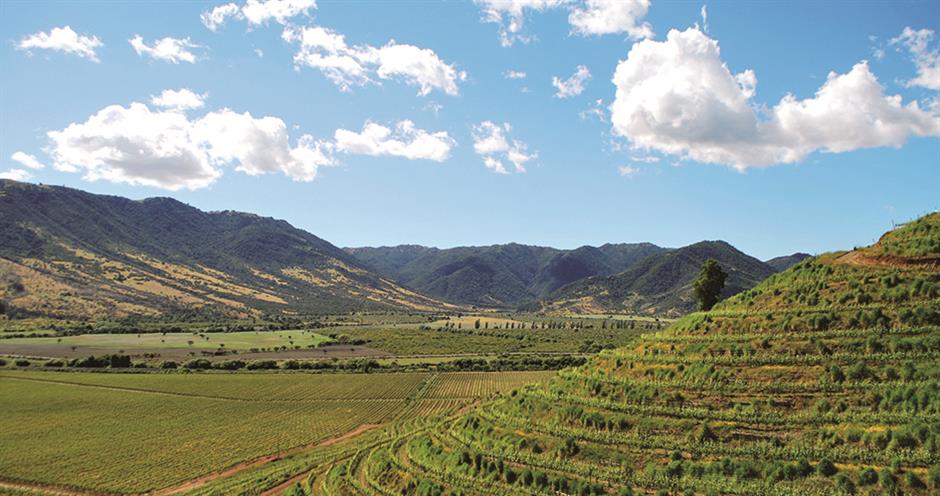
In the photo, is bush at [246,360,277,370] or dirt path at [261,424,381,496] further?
bush at [246,360,277,370]

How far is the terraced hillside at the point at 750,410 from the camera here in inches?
1282

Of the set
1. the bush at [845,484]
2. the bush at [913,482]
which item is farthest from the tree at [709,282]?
the bush at [913,482]

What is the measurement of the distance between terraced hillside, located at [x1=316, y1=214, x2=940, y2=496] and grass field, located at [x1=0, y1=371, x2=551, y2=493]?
33471mm

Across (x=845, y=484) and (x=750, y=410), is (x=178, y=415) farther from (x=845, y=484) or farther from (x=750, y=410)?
(x=845, y=484)

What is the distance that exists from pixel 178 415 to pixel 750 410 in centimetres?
9656

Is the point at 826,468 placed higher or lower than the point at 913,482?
lower

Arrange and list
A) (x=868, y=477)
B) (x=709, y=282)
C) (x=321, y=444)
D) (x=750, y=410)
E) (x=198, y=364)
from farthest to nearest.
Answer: (x=198, y=364) < (x=321, y=444) < (x=709, y=282) < (x=750, y=410) < (x=868, y=477)

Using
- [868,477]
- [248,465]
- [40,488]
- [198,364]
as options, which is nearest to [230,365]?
[198,364]

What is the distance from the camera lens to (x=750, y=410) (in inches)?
1463

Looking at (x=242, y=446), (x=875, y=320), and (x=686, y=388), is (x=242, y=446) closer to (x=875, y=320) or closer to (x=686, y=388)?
(x=686, y=388)

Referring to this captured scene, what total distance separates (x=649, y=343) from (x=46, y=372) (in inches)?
6295

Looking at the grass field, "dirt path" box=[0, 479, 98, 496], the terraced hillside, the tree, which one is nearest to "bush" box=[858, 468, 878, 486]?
the terraced hillside

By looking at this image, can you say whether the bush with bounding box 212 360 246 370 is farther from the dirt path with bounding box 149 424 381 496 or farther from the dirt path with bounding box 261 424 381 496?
the dirt path with bounding box 149 424 381 496

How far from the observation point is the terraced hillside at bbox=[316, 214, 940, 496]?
32562 millimetres
